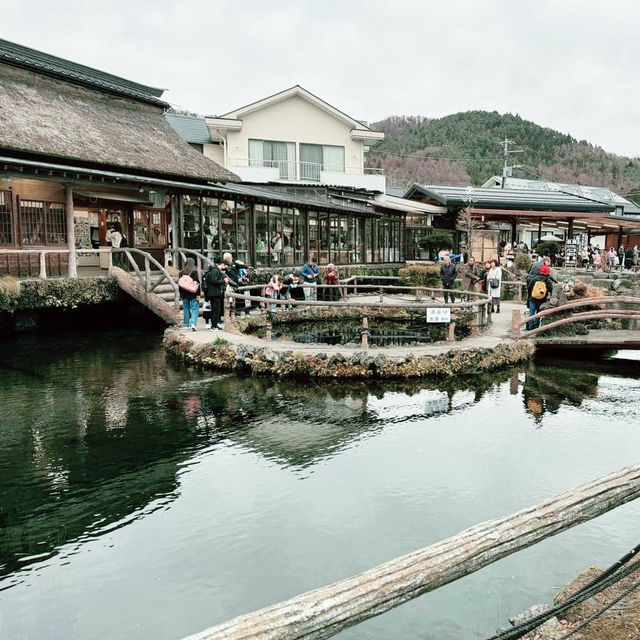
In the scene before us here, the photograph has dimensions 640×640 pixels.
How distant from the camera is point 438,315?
13.3 meters

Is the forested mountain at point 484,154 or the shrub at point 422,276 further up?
the forested mountain at point 484,154

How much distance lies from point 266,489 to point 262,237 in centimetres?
1904

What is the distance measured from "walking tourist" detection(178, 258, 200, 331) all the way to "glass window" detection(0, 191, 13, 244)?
6.34m

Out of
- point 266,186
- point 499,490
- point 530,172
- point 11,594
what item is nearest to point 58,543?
point 11,594

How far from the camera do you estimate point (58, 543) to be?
5.51 meters

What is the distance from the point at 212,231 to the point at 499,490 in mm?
18282

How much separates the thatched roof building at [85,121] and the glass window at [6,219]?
4.87 feet

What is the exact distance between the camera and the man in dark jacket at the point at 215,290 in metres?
14.2

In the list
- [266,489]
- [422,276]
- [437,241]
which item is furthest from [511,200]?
[266,489]

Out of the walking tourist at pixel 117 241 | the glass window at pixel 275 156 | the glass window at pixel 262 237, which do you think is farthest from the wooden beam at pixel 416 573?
the glass window at pixel 275 156

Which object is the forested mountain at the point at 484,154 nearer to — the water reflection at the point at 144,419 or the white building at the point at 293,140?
the white building at the point at 293,140

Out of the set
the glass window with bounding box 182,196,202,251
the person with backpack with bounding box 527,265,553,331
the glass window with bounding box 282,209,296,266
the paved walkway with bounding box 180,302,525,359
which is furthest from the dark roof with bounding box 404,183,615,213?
the paved walkway with bounding box 180,302,525,359

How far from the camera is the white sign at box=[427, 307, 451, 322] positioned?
13258 millimetres

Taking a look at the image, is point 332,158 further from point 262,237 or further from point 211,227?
point 211,227
